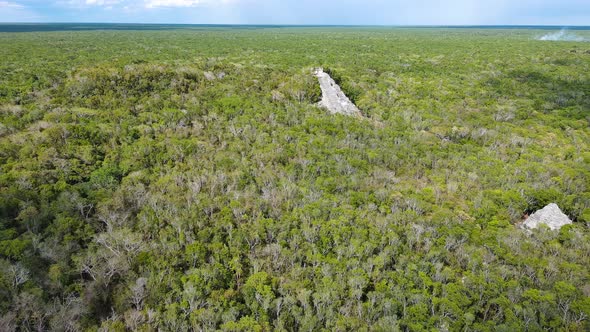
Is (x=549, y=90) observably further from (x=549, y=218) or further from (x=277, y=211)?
(x=277, y=211)

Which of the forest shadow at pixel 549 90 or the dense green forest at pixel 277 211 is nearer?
the dense green forest at pixel 277 211

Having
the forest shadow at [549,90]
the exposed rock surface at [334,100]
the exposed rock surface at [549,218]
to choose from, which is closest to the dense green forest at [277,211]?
the exposed rock surface at [549,218]

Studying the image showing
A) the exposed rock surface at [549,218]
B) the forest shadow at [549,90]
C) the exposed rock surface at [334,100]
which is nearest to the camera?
the exposed rock surface at [549,218]

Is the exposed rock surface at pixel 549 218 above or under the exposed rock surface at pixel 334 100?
under

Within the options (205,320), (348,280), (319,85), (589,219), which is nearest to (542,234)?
(589,219)

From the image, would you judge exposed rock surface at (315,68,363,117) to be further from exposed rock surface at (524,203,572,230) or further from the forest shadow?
the forest shadow

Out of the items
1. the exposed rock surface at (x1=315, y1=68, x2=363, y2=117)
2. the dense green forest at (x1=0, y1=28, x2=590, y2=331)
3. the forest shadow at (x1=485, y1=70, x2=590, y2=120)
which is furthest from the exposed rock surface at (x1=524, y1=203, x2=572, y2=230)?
the forest shadow at (x1=485, y1=70, x2=590, y2=120)

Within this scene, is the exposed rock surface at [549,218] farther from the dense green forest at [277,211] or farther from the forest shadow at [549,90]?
the forest shadow at [549,90]
